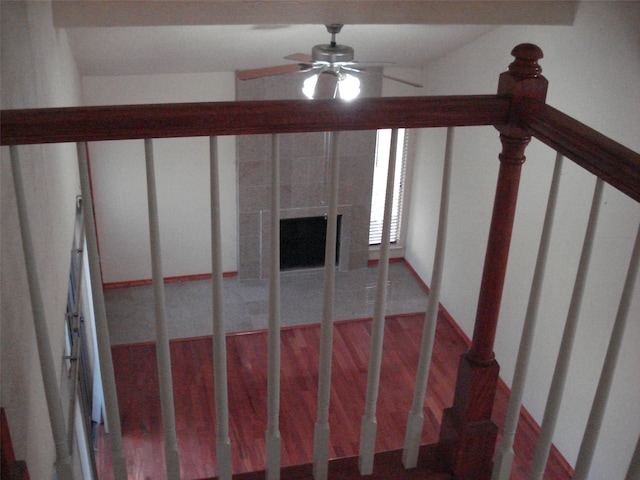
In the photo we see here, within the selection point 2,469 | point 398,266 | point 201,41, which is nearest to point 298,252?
point 398,266

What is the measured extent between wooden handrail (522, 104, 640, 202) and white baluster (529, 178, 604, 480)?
0.04m

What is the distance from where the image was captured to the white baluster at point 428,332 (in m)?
1.45

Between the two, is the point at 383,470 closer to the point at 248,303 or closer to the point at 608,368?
the point at 608,368

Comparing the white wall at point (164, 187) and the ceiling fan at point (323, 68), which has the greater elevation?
the ceiling fan at point (323, 68)

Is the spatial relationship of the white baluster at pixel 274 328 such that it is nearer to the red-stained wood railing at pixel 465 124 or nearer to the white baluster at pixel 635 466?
the red-stained wood railing at pixel 465 124

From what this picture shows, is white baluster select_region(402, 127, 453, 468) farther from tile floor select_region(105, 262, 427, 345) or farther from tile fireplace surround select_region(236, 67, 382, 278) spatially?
tile fireplace surround select_region(236, 67, 382, 278)

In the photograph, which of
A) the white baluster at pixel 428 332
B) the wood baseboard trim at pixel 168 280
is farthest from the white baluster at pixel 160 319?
the wood baseboard trim at pixel 168 280

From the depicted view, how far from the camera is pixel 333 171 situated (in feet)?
4.40

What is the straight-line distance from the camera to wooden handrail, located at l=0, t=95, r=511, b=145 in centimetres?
114

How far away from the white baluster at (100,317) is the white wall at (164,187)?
15.3 ft

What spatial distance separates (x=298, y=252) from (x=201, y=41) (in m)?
2.56

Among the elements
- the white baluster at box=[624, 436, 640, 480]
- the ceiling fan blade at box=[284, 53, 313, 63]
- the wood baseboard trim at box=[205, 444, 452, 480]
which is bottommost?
→ the wood baseboard trim at box=[205, 444, 452, 480]

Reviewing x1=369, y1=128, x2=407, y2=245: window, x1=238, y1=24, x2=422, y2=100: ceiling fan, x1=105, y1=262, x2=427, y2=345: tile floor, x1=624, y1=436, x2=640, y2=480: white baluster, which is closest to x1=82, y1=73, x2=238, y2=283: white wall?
x1=105, y1=262, x2=427, y2=345: tile floor

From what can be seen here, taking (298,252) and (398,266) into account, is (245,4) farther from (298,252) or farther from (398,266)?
(398,266)
